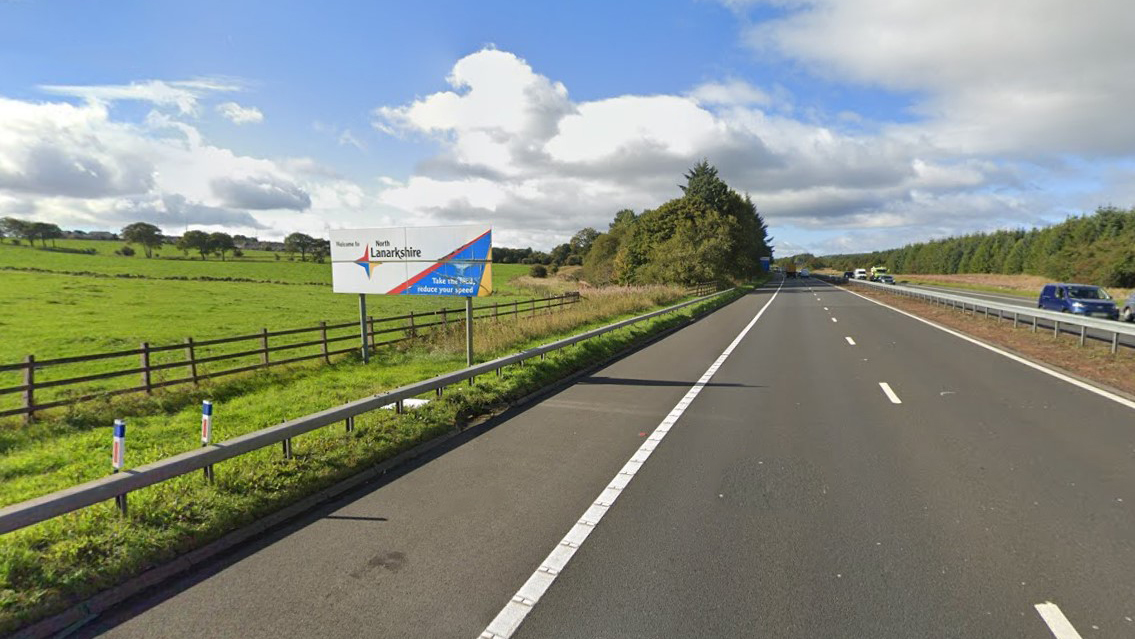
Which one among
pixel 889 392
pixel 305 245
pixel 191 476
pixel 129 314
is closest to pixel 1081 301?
pixel 889 392

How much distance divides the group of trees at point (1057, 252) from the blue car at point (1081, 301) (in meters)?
36.5

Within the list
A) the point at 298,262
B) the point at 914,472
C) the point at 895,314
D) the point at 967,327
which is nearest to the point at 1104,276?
the point at 895,314

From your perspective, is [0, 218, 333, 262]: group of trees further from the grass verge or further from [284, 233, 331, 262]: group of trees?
the grass verge

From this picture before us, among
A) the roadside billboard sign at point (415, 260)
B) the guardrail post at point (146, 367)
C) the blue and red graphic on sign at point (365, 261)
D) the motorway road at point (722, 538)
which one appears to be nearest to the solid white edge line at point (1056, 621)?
the motorway road at point (722, 538)

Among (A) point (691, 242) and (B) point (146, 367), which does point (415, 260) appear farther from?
(A) point (691, 242)

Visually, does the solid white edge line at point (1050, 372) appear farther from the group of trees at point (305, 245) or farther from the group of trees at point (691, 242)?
the group of trees at point (305, 245)

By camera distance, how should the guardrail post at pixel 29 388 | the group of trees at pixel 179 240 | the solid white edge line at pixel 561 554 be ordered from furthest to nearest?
the group of trees at pixel 179 240 < the guardrail post at pixel 29 388 < the solid white edge line at pixel 561 554

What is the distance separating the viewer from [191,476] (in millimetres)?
5309

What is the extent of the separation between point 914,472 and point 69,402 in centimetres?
1305

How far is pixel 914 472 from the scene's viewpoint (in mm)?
5672

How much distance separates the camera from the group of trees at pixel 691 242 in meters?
50.7

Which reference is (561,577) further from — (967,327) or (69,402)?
(967,327)

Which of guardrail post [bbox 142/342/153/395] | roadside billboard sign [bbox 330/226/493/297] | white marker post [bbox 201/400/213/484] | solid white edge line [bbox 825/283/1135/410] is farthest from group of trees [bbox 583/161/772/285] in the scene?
white marker post [bbox 201/400/213/484]

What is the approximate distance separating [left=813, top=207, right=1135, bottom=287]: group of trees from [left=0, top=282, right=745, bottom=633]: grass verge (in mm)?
60817
